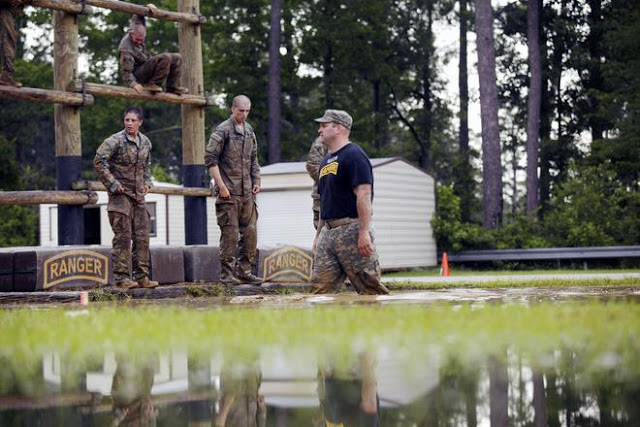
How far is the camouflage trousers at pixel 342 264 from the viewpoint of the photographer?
983cm

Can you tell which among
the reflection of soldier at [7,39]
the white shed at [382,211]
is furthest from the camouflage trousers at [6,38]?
the white shed at [382,211]

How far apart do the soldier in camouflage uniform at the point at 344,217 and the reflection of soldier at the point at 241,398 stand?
4585 mm

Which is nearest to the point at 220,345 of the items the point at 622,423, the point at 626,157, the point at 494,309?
the point at 494,309

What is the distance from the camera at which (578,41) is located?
4184 cm

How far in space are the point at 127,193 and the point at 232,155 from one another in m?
1.59

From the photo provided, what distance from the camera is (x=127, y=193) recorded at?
43.1 ft

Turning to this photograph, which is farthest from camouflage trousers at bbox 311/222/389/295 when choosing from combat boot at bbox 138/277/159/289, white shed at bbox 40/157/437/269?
white shed at bbox 40/157/437/269

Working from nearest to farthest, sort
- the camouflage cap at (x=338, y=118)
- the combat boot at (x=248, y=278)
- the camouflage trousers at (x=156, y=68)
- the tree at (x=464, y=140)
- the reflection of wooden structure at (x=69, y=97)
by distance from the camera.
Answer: the camouflage cap at (x=338, y=118) < the combat boot at (x=248, y=278) < the reflection of wooden structure at (x=69, y=97) < the camouflage trousers at (x=156, y=68) < the tree at (x=464, y=140)

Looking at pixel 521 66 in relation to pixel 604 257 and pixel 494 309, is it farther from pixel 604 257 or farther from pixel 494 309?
pixel 494 309

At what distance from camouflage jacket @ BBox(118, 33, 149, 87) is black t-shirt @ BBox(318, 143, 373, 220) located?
25.0ft

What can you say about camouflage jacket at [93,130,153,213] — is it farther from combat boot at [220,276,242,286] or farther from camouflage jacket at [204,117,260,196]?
combat boot at [220,276,242,286]

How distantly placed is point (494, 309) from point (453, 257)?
21203 mm

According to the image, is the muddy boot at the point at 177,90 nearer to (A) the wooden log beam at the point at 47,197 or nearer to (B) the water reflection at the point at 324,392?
(A) the wooden log beam at the point at 47,197

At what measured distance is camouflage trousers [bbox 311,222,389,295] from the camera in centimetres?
983
